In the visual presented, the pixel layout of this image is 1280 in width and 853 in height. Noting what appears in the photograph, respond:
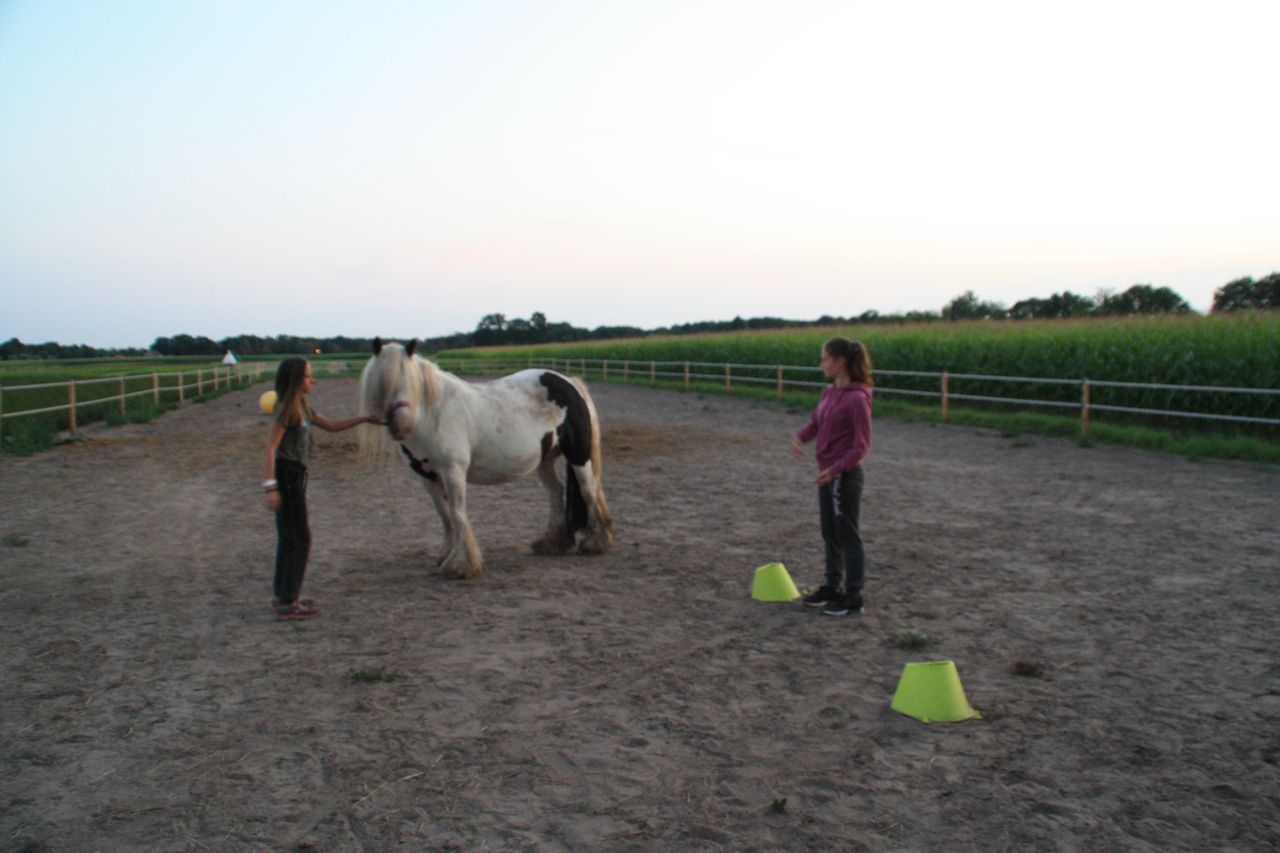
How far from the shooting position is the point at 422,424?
5.42 m

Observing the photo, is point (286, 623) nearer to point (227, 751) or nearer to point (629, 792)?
point (227, 751)

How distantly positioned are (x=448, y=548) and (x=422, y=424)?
3.10ft

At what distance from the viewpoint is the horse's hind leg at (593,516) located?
243 inches

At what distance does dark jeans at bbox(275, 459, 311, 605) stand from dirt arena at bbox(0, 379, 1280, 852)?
9.1 inches

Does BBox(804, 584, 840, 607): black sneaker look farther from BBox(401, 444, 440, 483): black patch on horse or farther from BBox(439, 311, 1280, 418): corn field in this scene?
BBox(439, 311, 1280, 418): corn field

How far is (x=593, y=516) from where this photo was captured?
623 cm

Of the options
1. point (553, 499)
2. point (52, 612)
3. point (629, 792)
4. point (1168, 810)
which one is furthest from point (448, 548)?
point (1168, 810)

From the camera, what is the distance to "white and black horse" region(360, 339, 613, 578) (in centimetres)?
524

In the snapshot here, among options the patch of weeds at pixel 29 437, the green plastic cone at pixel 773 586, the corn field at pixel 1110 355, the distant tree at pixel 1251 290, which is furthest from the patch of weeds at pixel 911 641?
the distant tree at pixel 1251 290

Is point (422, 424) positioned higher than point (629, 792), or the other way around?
point (422, 424)

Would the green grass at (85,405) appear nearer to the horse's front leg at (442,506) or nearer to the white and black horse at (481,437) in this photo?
the horse's front leg at (442,506)

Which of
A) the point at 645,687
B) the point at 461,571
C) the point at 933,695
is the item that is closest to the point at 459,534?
the point at 461,571

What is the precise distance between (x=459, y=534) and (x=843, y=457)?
2.60m

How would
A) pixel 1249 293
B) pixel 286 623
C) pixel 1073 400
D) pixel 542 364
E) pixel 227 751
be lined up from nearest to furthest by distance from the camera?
pixel 227 751
pixel 286 623
pixel 1073 400
pixel 1249 293
pixel 542 364
